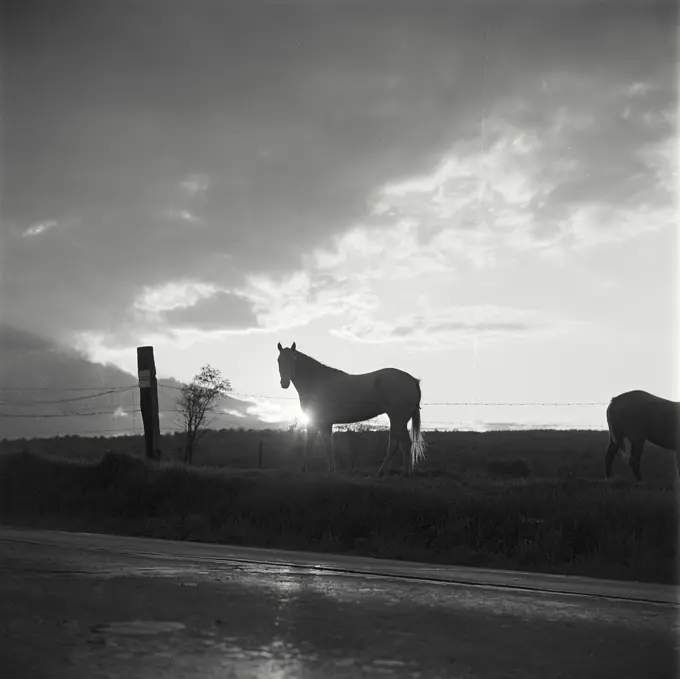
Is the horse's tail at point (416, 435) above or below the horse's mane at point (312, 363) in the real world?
below

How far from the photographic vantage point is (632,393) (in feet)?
60.6

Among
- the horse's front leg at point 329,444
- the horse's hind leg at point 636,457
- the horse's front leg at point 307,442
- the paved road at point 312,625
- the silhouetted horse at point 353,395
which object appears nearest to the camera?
the paved road at point 312,625

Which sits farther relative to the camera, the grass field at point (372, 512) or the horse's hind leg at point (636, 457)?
the horse's hind leg at point (636, 457)

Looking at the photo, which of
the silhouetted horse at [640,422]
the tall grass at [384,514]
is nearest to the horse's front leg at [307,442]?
the tall grass at [384,514]

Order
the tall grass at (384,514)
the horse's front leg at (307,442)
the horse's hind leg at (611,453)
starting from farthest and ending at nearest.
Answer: the horse's hind leg at (611,453) → the horse's front leg at (307,442) → the tall grass at (384,514)

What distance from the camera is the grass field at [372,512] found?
32.2ft

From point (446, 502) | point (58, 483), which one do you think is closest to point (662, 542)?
point (446, 502)

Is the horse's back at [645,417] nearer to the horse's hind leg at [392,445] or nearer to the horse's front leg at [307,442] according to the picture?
the horse's hind leg at [392,445]

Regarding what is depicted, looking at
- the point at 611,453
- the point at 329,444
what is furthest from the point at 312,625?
Result: the point at 611,453

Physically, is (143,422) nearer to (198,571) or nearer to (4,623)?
(198,571)

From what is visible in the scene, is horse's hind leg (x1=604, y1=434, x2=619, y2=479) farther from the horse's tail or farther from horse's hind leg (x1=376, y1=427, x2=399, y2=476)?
horse's hind leg (x1=376, y1=427, x2=399, y2=476)

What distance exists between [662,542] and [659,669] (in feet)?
24.6

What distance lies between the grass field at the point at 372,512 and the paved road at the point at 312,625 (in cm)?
467

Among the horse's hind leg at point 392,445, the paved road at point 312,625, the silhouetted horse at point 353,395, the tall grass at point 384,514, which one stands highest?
the silhouetted horse at point 353,395
